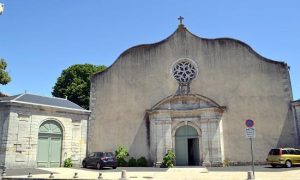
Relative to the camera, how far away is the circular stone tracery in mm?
20203

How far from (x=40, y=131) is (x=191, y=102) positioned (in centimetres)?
1015

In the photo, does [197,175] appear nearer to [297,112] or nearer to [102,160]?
[102,160]

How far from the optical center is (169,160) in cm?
1795

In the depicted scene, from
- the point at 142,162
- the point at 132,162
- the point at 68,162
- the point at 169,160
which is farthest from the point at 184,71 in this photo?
the point at 68,162

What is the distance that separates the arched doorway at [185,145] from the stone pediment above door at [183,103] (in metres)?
1.38

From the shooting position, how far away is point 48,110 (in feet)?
64.5

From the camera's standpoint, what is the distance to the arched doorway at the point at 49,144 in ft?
62.3

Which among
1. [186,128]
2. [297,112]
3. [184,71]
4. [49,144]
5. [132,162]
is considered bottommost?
[132,162]

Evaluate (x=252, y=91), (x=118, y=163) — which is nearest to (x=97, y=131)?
(x=118, y=163)

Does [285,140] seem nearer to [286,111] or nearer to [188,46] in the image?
[286,111]

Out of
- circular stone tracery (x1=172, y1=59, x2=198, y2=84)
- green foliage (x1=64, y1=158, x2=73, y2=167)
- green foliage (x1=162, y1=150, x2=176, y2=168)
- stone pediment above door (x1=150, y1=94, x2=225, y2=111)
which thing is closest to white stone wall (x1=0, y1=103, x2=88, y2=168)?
green foliage (x1=64, y1=158, x2=73, y2=167)

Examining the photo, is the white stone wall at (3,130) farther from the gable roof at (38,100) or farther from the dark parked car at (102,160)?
the dark parked car at (102,160)

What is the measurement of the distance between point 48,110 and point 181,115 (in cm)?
896

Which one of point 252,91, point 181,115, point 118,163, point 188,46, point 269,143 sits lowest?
point 118,163
